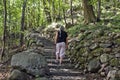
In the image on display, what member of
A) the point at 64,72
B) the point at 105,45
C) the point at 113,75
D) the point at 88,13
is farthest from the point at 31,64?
the point at 88,13

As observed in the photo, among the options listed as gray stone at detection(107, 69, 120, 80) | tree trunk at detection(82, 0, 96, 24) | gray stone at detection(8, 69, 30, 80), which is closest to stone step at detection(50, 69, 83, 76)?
gray stone at detection(8, 69, 30, 80)

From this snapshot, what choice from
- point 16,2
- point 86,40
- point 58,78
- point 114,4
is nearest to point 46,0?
point 16,2

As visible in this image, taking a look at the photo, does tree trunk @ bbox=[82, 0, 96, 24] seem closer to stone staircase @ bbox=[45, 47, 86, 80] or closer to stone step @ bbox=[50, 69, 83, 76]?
stone staircase @ bbox=[45, 47, 86, 80]

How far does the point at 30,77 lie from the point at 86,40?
4.75 metres

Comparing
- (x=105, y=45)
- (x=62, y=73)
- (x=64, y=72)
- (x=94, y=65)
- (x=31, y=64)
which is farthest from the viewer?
(x=105, y=45)

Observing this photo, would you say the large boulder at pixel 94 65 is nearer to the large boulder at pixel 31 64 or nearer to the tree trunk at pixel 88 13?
the large boulder at pixel 31 64

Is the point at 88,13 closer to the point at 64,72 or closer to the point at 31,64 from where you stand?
the point at 64,72

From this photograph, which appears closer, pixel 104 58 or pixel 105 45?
pixel 104 58

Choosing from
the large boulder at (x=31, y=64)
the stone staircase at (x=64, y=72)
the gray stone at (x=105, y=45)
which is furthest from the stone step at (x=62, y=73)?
the gray stone at (x=105, y=45)

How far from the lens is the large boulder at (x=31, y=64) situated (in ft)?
37.4

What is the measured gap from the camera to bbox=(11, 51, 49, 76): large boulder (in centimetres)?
1139

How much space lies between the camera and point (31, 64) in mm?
11547

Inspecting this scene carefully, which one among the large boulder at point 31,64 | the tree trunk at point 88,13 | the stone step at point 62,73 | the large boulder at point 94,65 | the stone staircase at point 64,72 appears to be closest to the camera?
the large boulder at point 31,64

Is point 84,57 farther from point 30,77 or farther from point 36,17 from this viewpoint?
point 36,17
